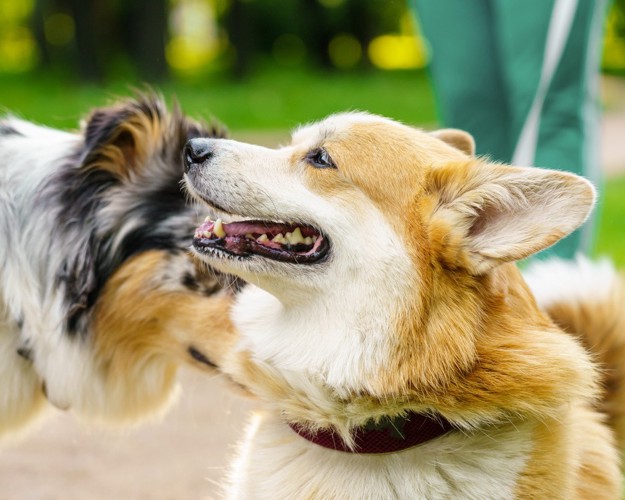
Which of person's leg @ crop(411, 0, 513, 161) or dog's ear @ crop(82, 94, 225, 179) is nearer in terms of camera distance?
dog's ear @ crop(82, 94, 225, 179)

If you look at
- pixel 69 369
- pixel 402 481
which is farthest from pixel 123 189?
pixel 402 481

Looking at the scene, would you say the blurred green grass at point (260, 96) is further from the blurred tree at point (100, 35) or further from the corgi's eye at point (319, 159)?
the corgi's eye at point (319, 159)

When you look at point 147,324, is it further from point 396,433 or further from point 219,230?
point 396,433

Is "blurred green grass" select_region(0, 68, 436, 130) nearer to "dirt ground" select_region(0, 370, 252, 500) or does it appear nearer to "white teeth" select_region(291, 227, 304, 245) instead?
"dirt ground" select_region(0, 370, 252, 500)

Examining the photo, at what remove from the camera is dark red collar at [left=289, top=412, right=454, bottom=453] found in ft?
7.75

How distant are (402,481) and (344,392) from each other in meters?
0.27

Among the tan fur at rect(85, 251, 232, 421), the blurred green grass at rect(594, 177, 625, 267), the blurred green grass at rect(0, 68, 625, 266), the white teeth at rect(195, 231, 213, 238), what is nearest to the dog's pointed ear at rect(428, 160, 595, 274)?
the white teeth at rect(195, 231, 213, 238)

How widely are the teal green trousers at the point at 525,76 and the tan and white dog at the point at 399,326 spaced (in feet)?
3.16

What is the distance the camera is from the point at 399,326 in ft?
7.75

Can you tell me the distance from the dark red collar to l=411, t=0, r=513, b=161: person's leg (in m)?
1.78

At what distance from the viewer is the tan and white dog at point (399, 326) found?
2295 mm

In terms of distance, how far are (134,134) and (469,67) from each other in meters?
1.41

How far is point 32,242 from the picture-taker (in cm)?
319

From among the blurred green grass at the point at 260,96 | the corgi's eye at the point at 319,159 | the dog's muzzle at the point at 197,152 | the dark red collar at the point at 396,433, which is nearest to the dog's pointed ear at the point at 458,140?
the corgi's eye at the point at 319,159
